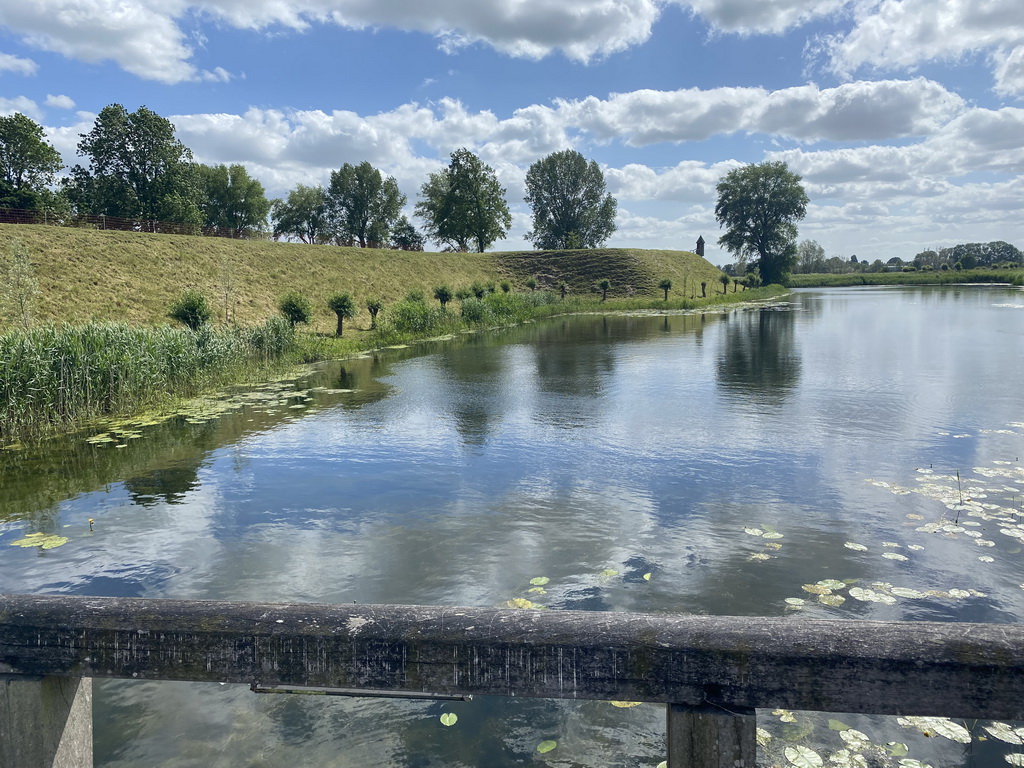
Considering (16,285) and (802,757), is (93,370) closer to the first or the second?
(16,285)

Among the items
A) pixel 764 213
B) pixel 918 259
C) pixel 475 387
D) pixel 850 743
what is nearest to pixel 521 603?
pixel 850 743

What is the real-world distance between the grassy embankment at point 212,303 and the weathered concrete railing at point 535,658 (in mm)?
13989

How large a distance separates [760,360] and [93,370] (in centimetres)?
2107

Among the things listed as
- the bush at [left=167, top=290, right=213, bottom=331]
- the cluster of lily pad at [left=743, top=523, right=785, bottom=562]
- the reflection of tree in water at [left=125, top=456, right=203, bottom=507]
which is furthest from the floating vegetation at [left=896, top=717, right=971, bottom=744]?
the bush at [left=167, top=290, right=213, bottom=331]

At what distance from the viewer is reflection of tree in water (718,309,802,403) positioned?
19.0 m

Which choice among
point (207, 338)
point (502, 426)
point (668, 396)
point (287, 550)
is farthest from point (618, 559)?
point (207, 338)

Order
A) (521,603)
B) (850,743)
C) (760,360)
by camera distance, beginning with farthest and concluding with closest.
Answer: (760,360) < (521,603) < (850,743)

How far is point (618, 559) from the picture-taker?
7855 millimetres

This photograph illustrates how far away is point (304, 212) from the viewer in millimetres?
94250

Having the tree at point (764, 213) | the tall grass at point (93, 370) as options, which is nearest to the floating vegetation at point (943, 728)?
the tall grass at point (93, 370)

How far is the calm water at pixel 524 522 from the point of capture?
5074 millimetres

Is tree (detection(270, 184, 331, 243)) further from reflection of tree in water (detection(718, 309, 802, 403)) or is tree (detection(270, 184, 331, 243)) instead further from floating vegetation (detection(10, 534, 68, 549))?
floating vegetation (detection(10, 534, 68, 549))

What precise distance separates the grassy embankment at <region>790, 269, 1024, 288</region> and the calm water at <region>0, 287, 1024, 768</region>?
324ft

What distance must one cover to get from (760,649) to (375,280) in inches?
2080
